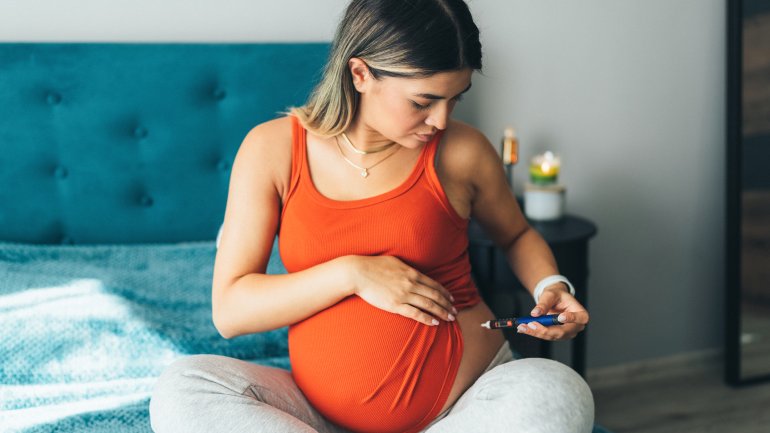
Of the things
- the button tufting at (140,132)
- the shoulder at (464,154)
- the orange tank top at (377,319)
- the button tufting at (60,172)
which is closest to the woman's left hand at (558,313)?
the orange tank top at (377,319)

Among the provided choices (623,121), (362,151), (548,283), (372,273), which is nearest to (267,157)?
(362,151)

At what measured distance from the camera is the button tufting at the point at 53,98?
170 centimetres

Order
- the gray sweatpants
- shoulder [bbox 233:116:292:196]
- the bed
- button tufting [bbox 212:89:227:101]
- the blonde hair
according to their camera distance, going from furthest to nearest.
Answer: button tufting [bbox 212:89:227:101]
the bed
shoulder [bbox 233:116:292:196]
the blonde hair
the gray sweatpants

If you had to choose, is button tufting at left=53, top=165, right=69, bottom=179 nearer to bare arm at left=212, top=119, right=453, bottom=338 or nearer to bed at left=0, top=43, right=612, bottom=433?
bed at left=0, top=43, right=612, bottom=433

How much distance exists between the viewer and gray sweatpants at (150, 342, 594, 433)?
906 millimetres

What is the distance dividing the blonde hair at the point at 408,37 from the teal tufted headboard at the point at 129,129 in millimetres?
769

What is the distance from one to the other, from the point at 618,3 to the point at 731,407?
4.34 feet

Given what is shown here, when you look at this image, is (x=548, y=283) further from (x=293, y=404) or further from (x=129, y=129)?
(x=129, y=129)

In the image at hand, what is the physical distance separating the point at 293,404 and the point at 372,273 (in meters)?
0.24

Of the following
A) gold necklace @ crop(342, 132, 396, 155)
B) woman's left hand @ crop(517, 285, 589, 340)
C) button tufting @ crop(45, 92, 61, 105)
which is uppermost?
button tufting @ crop(45, 92, 61, 105)

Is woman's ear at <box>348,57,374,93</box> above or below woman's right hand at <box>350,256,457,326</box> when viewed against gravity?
above

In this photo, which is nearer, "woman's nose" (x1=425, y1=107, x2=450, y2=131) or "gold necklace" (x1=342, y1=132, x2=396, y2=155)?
"woman's nose" (x1=425, y1=107, x2=450, y2=131)

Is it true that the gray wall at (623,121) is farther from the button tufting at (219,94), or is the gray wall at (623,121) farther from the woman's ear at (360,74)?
the woman's ear at (360,74)

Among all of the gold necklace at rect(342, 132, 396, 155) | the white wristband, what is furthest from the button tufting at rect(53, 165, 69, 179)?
the white wristband
